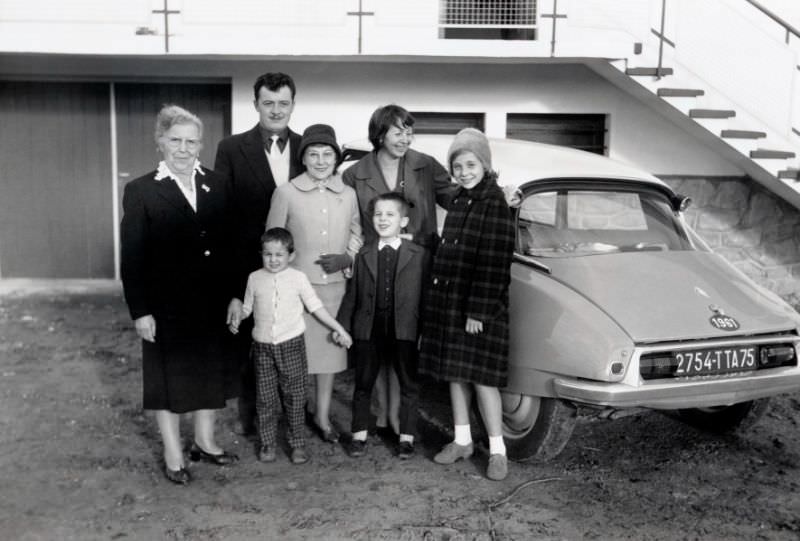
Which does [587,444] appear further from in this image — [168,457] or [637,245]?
[168,457]

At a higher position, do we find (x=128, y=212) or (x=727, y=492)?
(x=128, y=212)

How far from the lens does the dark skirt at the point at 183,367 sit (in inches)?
160

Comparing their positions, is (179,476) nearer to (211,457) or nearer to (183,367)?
(211,457)

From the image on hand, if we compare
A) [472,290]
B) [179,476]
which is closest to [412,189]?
[472,290]

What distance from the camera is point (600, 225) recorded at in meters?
4.84

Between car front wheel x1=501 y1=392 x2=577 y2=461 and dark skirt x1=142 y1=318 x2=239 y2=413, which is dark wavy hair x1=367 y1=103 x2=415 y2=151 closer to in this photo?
dark skirt x1=142 y1=318 x2=239 y2=413

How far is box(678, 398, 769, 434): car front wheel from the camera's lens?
4.81 m

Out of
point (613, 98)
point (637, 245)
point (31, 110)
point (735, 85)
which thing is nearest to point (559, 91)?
point (613, 98)

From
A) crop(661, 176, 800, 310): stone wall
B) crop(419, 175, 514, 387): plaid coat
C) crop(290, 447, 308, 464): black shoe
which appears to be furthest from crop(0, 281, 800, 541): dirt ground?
crop(661, 176, 800, 310): stone wall

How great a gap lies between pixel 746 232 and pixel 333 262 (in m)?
6.58

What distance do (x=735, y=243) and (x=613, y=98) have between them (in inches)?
87.5

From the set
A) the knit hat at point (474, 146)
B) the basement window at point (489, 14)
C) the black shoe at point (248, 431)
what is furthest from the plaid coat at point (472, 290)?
the basement window at point (489, 14)

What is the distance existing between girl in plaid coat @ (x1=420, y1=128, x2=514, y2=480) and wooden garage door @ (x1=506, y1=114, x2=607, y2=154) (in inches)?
217

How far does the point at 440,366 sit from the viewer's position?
4.27m
